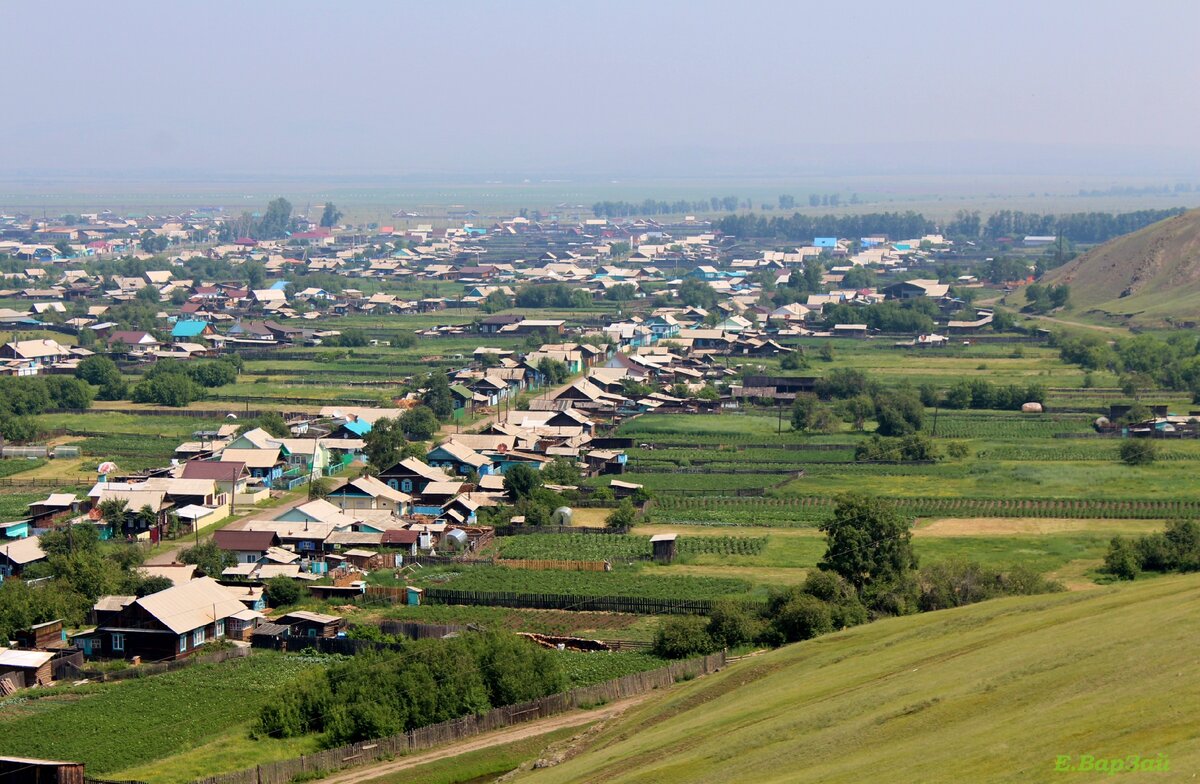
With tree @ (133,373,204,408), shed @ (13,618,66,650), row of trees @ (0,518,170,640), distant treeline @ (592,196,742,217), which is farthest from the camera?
distant treeline @ (592,196,742,217)

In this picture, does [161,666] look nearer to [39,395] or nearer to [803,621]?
[803,621]

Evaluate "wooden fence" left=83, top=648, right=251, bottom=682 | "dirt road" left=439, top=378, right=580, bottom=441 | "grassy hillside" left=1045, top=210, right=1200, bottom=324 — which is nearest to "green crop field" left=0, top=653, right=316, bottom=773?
"wooden fence" left=83, top=648, right=251, bottom=682

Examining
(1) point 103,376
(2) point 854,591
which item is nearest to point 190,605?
(2) point 854,591

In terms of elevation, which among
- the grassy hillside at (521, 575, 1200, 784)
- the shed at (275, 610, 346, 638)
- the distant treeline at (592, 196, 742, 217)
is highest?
the grassy hillside at (521, 575, 1200, 784)

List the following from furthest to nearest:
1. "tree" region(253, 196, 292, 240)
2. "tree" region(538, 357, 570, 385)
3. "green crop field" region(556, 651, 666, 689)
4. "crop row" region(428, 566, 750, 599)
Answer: "tree" region(253, 196, 292, 240), "tree" region(538, 357, 570, 385), "crop row" region(428, 566, 750, 599), "green crop field" region(556, 651, 666, 689)

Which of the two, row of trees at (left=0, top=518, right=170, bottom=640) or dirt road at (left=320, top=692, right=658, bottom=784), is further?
row of trees at (left=0, top=518, right=170, bottom=640)

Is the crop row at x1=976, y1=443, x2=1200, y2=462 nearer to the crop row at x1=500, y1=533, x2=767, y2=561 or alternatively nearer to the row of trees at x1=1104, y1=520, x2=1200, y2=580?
the crop row at x1=500, y1=533, x2=767, y2=561

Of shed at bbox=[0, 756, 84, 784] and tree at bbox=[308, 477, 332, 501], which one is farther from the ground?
shed at bbox=[0, 756, 84, 784]
